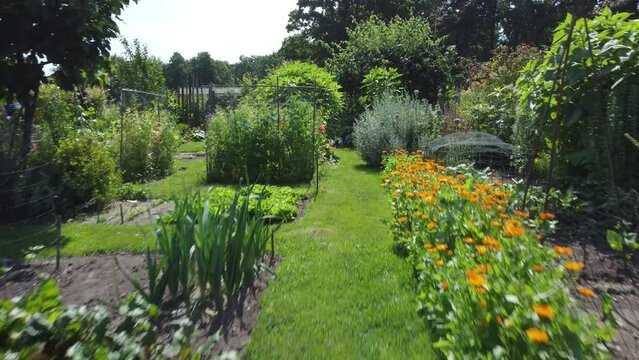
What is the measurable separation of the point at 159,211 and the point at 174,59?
87.8m

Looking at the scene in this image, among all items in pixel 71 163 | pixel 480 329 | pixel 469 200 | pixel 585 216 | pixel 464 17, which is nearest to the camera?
pixel 480 329

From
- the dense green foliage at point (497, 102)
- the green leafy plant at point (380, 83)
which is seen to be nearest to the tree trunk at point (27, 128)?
the dense green foliage at point (497, 102)

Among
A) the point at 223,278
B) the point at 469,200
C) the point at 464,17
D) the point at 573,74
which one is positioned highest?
the point at 464,17

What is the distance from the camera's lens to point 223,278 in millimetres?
3322

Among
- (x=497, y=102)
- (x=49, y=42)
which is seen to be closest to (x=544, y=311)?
(x=49, y=42)

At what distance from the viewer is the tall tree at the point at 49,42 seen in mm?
5566

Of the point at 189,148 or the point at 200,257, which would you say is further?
the point at 189,148

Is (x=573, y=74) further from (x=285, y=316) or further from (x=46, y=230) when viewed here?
(x=46, y=230)

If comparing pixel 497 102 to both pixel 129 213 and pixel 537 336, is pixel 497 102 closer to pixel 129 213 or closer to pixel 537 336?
pixel 129 213

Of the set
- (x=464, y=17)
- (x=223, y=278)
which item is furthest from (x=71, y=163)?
(x=464, y=17)

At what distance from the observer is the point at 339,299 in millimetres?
3521

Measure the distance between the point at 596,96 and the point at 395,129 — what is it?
218 inches

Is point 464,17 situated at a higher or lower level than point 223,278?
higher

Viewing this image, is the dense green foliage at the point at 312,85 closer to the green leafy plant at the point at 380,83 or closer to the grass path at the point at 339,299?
the green leafy plant at the point at 380,83
